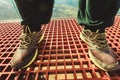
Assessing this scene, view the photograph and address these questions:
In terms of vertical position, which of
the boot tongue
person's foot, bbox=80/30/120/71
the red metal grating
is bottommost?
the red metal grating

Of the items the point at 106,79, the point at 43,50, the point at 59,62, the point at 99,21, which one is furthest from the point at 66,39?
the point at 106,79

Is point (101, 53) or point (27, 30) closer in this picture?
point (101, 53)

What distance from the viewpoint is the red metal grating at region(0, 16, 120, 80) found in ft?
3.43

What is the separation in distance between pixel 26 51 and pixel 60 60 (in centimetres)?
26

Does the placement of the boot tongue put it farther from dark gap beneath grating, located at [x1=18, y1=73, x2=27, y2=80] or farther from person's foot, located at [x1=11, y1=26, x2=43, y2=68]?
dark gap beneath grating, located at [x1=18, y1=73, x2=27, y2=80]

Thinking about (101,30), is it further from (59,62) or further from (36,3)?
(36,3)

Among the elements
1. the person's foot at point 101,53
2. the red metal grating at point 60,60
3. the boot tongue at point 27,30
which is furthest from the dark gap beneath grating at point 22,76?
the person's foot at point 101,53

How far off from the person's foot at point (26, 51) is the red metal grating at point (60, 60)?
4 cm

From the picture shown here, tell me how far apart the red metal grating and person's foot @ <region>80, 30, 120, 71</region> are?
1.5 inches

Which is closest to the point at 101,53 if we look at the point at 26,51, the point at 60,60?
the point at 60,60

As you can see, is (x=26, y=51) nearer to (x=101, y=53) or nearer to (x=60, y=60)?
(x=60, y=60)

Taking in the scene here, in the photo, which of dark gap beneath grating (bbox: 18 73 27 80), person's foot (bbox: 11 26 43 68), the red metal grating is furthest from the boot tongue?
dark gap beneath grating (bbox: 18 73 27 80)

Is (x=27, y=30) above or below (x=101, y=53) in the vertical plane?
above

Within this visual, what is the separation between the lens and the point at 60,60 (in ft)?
4.07
